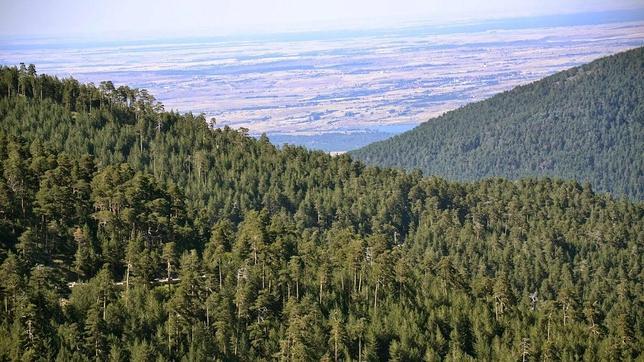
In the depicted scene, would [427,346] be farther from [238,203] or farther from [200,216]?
[238,203]

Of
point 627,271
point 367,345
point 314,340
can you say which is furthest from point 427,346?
point 627,271

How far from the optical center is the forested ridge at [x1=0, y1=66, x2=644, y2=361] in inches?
2948

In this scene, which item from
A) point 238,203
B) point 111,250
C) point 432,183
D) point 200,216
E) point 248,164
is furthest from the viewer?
point 432,183

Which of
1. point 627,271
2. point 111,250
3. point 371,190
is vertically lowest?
point 627,271

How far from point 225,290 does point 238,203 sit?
49.8 metres

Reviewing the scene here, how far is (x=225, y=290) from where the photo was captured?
81.2 m

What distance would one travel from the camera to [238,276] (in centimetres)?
8500

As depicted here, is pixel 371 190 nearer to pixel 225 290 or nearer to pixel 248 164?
pixel 248 164

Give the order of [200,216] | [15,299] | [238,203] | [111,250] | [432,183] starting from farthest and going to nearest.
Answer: [432,183]
[238,203]
[200,216]
[111,250]
[15,299]

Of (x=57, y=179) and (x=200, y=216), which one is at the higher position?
(x=57, y=179)

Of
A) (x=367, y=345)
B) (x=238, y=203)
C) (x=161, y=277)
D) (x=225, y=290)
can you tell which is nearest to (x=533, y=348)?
(x=367, y=345)

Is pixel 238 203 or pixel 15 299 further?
pixel 238 203

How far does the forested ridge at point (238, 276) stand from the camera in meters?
74.9

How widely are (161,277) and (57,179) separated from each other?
51.3ft
